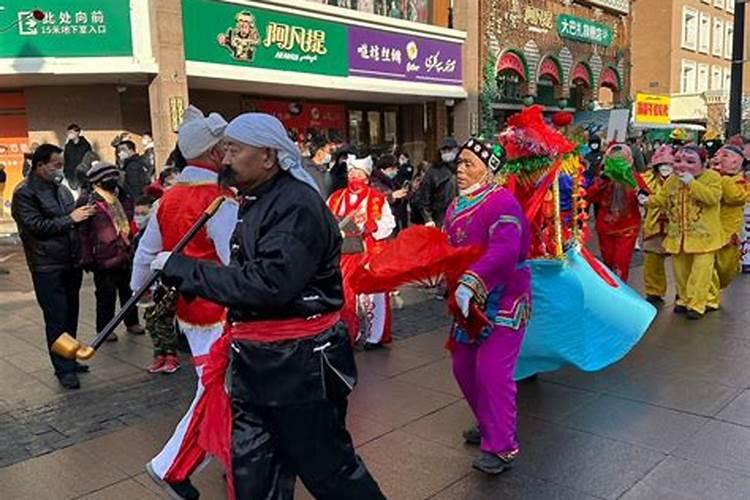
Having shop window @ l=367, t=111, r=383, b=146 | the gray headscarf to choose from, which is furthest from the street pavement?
shop window @ l=367, t=111, r=383, b=146

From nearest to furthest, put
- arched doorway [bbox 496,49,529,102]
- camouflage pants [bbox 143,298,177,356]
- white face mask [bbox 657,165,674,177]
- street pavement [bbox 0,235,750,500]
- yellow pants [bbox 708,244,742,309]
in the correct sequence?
1. street pavement [bbox 0,235,750,500]
2. camouflage pants [bbox 143,298,177,356]
3. yellow pants [bbox 708,244,742,309]
4. white face mask [bbox 657,165,674,177]
5. arched doorway [bbox 496,49,529,102]

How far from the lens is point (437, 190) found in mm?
9133

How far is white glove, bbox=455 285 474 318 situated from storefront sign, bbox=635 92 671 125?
26701mm

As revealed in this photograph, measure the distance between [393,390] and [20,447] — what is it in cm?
238

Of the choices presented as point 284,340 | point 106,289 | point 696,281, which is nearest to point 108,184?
point 106,289

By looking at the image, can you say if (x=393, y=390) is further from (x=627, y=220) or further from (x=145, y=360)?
(x=627, y=220)

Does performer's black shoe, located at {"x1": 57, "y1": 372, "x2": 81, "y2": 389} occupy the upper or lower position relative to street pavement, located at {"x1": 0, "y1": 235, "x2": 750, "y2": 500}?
upper

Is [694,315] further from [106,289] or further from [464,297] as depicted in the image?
[106,289]

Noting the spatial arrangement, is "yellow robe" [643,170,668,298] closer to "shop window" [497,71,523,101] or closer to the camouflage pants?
the camouflage pants

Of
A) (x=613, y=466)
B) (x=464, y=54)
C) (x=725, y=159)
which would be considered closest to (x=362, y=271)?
(x=613, y=466)

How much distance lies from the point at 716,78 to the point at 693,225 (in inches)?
1573

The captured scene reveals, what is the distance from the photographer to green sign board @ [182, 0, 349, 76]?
1284 cm

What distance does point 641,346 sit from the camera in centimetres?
604

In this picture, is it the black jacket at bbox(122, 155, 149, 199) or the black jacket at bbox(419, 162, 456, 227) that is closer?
the black jacket at bbox(419, 162, 456, 227)
